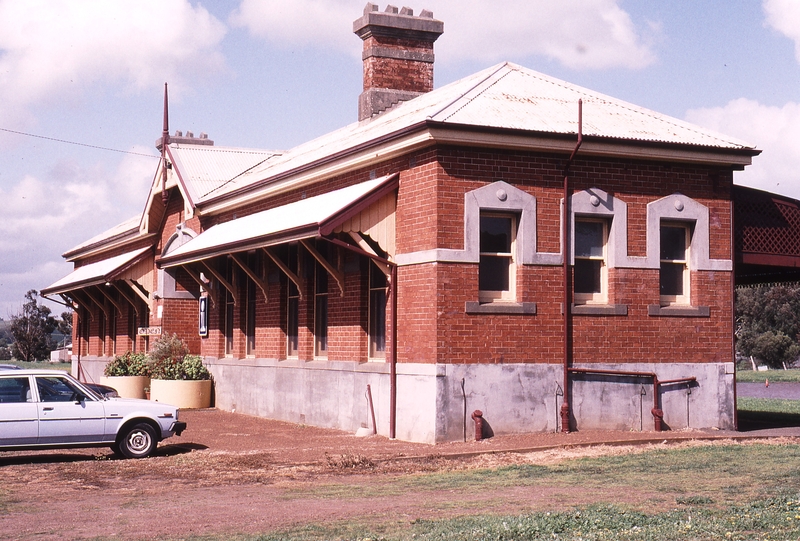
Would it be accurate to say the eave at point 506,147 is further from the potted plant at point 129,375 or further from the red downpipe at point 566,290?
the potted plant at point 129,375

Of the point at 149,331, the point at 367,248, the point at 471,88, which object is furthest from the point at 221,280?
the point at 471,88

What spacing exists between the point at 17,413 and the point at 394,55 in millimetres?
13007

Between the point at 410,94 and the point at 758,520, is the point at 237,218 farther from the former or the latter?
the point at 758,520

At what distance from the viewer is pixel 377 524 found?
9.96 m

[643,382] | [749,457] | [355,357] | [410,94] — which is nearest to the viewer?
[749,457]

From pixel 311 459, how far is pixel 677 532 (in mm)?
7621

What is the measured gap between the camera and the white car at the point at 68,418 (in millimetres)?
15609

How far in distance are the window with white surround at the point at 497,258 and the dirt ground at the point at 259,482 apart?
241 centimetres

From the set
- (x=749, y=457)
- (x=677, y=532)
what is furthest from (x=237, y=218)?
(x=677, y=532)

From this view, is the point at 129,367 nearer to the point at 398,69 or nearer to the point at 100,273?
the point at 100,273

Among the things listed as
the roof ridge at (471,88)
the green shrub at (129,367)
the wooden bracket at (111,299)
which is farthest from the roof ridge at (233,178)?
the roof ridge at (471,88)

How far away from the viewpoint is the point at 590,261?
18672 mm

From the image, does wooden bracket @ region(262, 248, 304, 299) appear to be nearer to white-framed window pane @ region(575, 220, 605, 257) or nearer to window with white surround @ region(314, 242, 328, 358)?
window with white surround @ region(314, 242, 328, 358)

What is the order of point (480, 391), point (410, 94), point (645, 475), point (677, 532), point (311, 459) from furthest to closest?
1. point (410, 94)
2. point (480, 391)
3. point (311, 459)
4. point (645, 475)
5. point (677, 532)
